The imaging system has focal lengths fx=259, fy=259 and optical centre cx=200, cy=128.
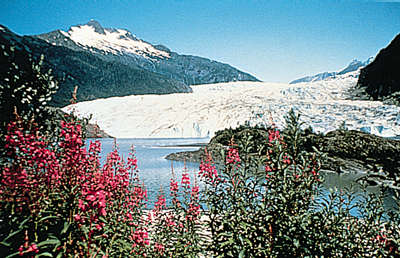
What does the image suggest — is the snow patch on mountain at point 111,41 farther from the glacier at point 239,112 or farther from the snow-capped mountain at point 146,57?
the glacier at point 239,112

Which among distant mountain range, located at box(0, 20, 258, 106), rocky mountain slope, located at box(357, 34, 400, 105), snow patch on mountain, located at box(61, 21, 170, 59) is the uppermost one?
snow patch on mountain, located at box(61, 21, 170, 59)

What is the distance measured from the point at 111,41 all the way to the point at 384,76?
161324 mm

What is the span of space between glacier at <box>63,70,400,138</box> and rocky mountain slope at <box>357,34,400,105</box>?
182 cm

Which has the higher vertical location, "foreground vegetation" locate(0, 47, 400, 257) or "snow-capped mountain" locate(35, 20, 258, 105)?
"snow-capped mountain" locate(35, 20, 258, 105)

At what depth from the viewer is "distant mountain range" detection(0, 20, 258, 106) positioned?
231 ft

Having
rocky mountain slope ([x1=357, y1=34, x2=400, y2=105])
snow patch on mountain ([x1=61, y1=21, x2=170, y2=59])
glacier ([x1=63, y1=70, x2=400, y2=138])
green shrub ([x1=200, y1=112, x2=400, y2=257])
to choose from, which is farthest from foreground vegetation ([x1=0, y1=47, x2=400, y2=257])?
snow patch on mountain ([x1=61, y1=21, x2=170, y2=59])

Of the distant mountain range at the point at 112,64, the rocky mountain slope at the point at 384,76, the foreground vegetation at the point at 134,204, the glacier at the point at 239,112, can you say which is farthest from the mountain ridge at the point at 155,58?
the foreground vegetation at the point at 134,204

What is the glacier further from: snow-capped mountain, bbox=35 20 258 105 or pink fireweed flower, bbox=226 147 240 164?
snow-capped mountain, bbox=35 20 258 105

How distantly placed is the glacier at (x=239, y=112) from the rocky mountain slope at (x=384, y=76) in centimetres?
182

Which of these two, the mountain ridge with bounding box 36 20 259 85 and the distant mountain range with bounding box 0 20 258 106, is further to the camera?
the mountain ridge with bounding box 36 20 259 85

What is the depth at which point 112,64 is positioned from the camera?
286 feet

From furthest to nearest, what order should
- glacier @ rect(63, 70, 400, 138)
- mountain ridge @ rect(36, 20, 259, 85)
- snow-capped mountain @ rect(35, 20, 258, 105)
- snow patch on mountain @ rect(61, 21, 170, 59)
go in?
1. snow patch on mountain @ rect(61, 21, 170, 59)
2. mountain ridge @ rect(36, 20, 259, 85)
3. snow-capped mountain @ rect(35, 20, 258, 105)
4. glacier @ rect(63, 70, 400, 138)

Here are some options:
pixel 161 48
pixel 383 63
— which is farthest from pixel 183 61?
pixel 383 63

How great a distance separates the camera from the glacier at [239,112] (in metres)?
18.9
